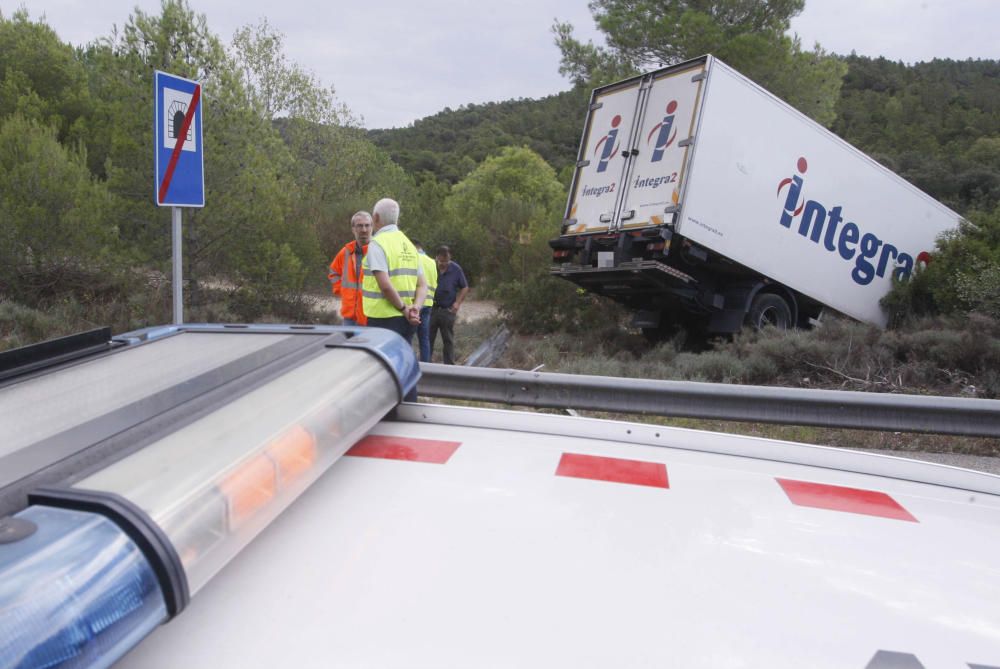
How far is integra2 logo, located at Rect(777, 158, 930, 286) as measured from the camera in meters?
10.1

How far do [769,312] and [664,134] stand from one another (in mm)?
2954

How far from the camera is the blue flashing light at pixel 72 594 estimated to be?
75 centimetres

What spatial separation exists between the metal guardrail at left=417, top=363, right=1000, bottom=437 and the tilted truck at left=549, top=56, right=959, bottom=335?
5.94 m

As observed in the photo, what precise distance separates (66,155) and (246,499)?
44.2ft

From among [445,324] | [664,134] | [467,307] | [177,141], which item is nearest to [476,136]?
[467,307]

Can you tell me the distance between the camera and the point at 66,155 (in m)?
12.3

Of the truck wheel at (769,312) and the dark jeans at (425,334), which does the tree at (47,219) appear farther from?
the truck wheel at (769,312)

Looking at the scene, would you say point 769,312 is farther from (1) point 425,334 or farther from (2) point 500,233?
(2) point 500,233

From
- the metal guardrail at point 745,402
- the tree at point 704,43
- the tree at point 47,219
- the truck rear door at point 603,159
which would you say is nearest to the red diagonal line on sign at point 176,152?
the metal guardrail at point 745,402

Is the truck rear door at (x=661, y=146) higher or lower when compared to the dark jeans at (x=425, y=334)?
higher

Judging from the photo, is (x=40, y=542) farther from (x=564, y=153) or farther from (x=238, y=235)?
(x=564, y=153)

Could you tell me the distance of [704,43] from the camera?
2189cm

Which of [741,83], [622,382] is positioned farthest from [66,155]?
[622,382]

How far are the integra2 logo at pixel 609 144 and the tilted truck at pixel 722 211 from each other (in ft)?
0.06
